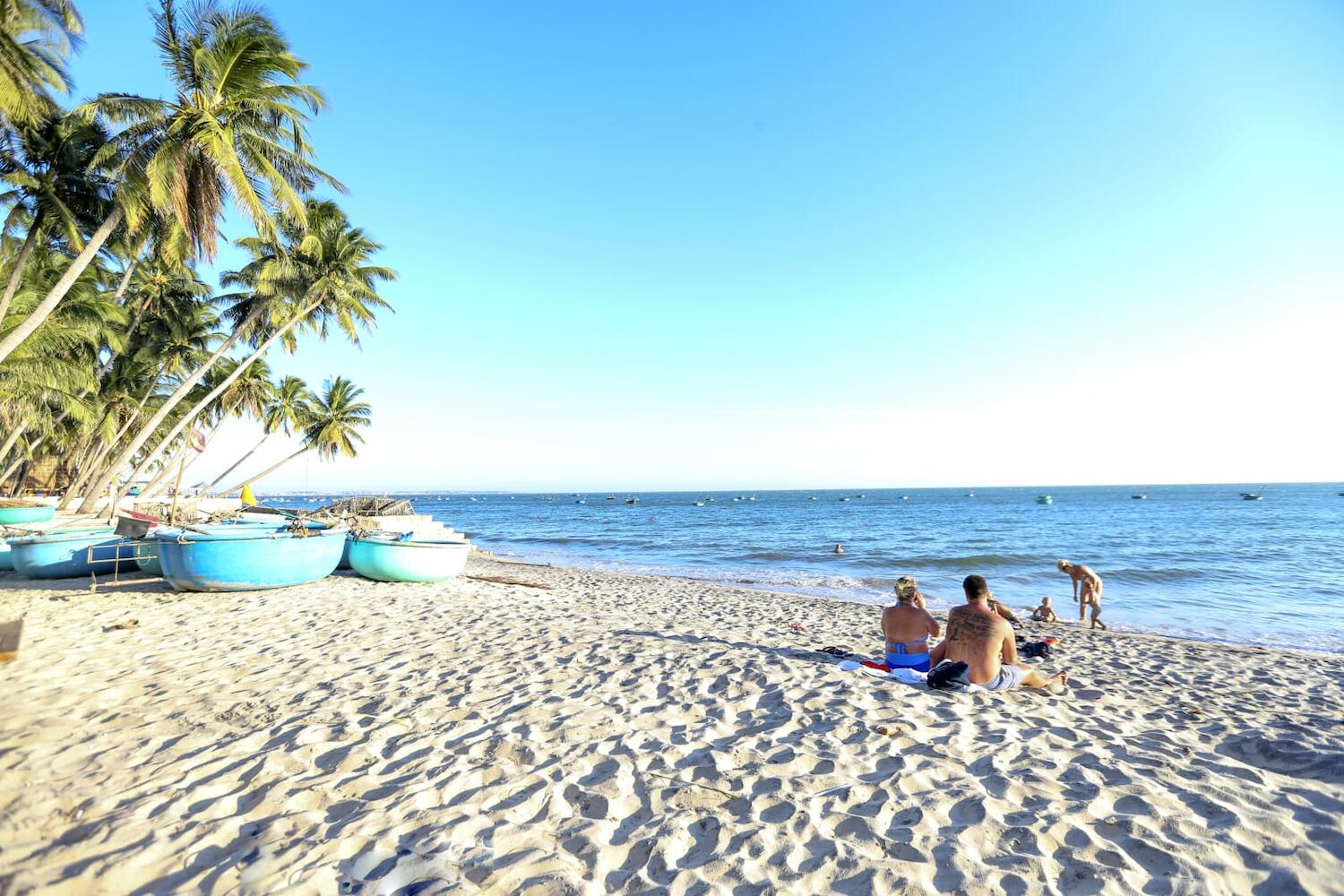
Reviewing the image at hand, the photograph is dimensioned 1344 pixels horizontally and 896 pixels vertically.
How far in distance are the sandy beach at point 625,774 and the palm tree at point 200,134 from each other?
35.8 ft

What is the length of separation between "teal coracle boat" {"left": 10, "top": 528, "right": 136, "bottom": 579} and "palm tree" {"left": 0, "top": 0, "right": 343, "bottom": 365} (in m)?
4.59

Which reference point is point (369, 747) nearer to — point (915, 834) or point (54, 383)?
point (915, 834)

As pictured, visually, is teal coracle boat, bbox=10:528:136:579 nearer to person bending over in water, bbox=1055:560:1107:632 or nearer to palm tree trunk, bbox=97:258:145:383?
palm tree trunk, bbox=97:258:145:383

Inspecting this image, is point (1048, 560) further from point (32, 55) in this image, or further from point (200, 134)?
point (32, 55)

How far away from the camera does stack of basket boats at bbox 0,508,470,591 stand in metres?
9.52

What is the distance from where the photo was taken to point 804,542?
30.0 metres

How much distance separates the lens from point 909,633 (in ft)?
20.2

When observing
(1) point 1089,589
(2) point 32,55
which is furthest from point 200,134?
(1) point 1089,589

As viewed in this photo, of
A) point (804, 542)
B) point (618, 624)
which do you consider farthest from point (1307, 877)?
point (804, 542)

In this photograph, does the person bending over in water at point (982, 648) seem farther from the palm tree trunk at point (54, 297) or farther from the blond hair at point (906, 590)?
the palm tree trunk at point (54, 297)

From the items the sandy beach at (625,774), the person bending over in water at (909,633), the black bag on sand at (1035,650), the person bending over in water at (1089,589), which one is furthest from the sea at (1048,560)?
the person bending over in water at (909,633)

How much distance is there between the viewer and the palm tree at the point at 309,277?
21.7 meters

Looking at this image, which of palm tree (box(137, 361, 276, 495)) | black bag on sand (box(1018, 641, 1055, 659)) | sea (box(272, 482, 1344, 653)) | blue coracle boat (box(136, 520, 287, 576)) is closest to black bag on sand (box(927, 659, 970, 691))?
black bag on sand (box(1018, 641, 1055, 659))

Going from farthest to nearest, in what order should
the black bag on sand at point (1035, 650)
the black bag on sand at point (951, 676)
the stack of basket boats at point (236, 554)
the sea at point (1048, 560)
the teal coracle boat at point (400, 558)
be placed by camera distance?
the sea at point (1048, 560), the teal coracle boat at point (400, 558), the stack of basket boats at point (236, 554), the black bag on sand at point (1035, 650), the black bag on sand at point (951, 676)
